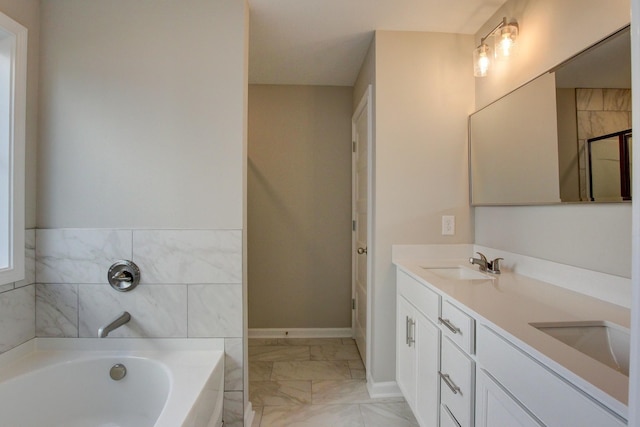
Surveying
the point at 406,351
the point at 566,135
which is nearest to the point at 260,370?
the point at 406,351

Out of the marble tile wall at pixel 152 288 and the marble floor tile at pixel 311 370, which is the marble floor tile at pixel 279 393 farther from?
the marble tile wall at pixel 152 288

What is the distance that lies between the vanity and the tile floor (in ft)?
0.97

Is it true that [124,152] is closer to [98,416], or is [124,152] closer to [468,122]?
[98,416]

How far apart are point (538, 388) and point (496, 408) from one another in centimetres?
23

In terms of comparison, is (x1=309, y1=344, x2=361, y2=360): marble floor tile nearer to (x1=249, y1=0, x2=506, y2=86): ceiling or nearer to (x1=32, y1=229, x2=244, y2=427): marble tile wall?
(x1=32, y1=229, x2=244, y2=427): marble tile wall

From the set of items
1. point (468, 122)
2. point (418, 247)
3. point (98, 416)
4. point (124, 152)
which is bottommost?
point (98, 416)

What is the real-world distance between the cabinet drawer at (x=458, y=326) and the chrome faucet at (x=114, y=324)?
1553 millimetres

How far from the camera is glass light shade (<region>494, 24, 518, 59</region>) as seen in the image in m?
1.59

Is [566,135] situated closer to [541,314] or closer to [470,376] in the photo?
[541,314]

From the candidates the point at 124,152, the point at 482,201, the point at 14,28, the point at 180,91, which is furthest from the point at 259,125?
the point at 482,201

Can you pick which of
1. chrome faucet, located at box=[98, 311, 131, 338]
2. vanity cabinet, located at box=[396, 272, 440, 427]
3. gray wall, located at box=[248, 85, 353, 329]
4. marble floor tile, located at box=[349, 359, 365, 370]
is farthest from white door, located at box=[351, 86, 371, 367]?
chrome faucet, located at box=[98, 311, 131, 338]

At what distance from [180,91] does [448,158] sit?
1.71m

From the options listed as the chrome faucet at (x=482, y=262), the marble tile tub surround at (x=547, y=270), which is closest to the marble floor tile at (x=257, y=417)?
the marble tile tub surround at (x=547, y=270)

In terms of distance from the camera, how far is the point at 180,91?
1.63m
